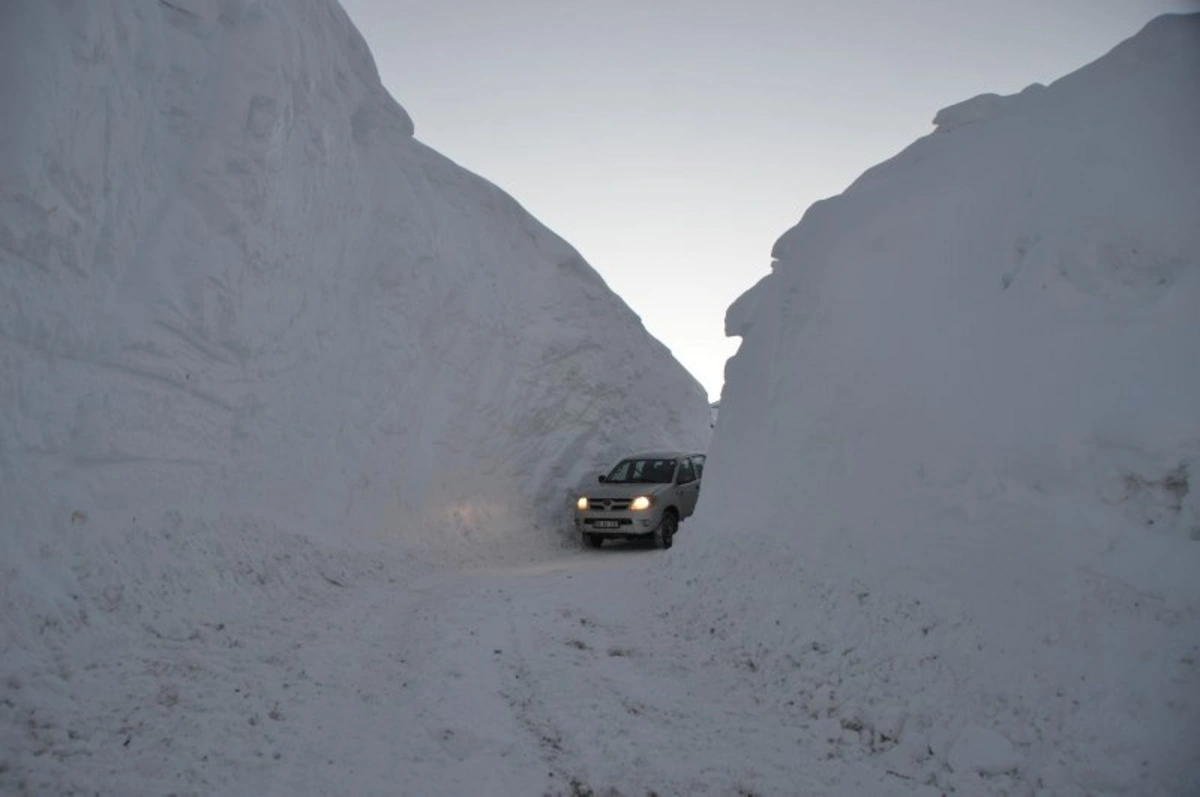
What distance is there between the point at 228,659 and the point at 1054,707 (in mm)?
5581

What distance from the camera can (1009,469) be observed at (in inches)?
207

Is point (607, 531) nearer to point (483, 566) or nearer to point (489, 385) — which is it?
point (483, 566)

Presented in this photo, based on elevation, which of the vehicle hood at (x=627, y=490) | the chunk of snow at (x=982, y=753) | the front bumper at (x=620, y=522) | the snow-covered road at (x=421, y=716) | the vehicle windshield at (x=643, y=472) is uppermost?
the vehicle windshield at (x=643, y=472)

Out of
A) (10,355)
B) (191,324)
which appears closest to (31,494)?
(10,355)

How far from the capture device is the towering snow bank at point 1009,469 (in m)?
4.00

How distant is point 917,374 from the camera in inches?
261

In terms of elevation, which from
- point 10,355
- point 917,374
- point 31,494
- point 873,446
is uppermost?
point 917,374

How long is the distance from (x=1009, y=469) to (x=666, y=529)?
8.84 meters

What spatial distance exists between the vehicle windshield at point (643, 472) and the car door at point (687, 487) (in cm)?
22

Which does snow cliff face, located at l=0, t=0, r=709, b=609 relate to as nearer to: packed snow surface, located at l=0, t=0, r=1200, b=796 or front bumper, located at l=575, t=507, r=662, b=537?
packed snow surface, located at l=0, t=0, r=1200, b=796

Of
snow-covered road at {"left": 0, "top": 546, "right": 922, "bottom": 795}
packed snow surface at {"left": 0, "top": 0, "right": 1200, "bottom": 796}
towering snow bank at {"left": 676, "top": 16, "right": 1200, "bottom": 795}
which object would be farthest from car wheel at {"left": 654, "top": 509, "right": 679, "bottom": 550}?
snow-covered road at {"left": 0, "top": 546, "right": 922, "bottom": 795}

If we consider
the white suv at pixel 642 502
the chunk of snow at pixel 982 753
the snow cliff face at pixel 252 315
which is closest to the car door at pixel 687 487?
the white suv at pixel 642 502

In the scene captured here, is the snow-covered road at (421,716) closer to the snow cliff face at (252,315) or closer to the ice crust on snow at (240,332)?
the ice crust on snow at (240,332)

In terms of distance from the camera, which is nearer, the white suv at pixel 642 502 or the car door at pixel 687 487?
the white suv at pixel 642 502
